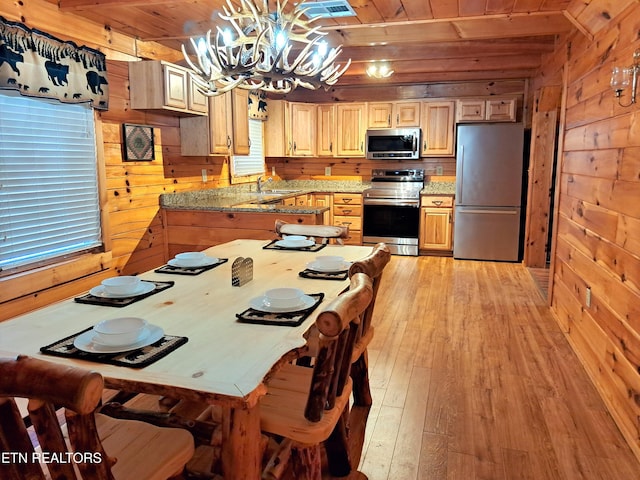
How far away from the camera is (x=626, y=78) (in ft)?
7.91

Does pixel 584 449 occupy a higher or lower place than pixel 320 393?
lower

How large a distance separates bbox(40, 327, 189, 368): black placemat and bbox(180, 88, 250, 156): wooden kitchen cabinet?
3361 millimetres

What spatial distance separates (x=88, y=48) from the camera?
3.51 meters

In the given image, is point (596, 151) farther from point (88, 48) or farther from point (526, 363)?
point (88, 48)

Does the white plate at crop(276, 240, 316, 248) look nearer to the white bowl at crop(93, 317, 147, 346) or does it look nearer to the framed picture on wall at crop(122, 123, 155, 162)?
the white bowl at crop(93, 317, 147, 346)

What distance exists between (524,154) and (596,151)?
348cm

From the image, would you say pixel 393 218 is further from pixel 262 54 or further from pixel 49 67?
pixel 49 67

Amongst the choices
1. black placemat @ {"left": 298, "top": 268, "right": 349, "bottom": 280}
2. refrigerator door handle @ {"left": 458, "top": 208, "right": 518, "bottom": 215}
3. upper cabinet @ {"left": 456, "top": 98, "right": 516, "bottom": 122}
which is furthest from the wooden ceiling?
black placemat @ {"left": 298, "top": 268, "right": 349, "bottom": 280}

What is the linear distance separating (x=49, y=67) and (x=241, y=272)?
212 cm

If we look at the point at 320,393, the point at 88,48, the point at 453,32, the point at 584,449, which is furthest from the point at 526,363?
the point at 88,48

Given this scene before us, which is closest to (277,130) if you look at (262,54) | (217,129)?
(217,129)

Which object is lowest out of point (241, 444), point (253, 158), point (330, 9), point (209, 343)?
point (241, 444)

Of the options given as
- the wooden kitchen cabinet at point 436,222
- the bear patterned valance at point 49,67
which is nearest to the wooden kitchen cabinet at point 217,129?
the bear patterned valance at point 49,67

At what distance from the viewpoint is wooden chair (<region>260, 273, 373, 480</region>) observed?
1.39 meters
